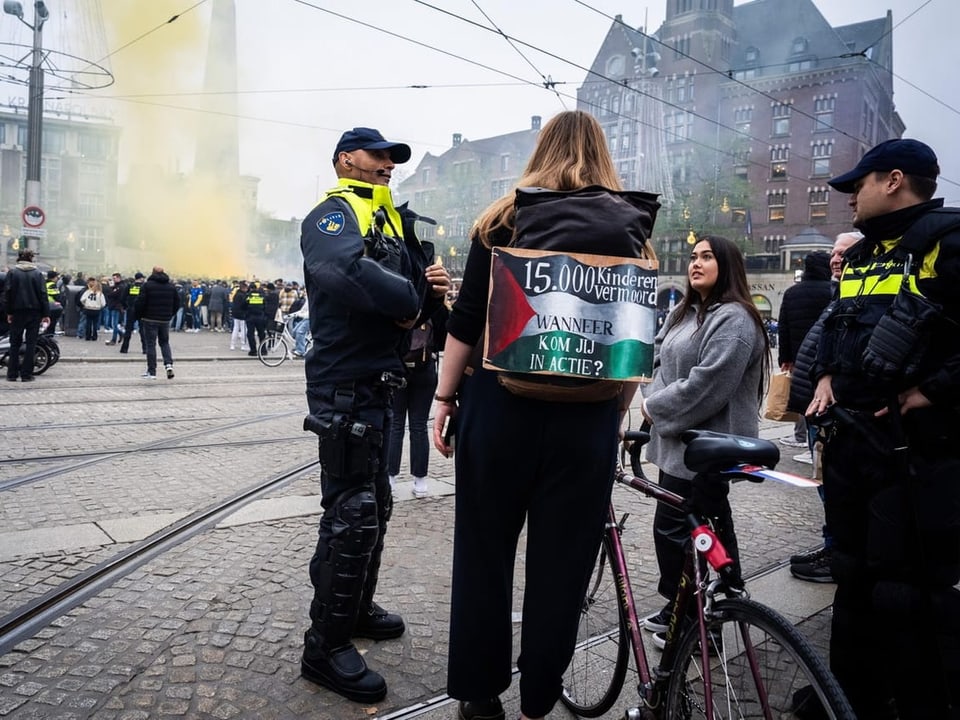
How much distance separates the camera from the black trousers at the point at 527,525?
7.36ft

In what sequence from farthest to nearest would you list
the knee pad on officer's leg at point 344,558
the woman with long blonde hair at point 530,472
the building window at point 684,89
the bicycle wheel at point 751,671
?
1. the building window at point 684,89
2. the knee pad on officer's leg at point 344,558
3. the woman with long blonde hair at point 530,472
4. the bicycle wheel at point 751,671

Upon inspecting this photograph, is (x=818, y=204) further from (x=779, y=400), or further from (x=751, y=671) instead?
(x=751, y=671)

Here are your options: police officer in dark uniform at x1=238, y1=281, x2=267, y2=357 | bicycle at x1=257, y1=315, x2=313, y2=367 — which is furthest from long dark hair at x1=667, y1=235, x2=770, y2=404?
police officer in dark uniform at x1=238, y1=281, x2=267, y2=357

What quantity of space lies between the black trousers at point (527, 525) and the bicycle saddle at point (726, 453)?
0.82 feet

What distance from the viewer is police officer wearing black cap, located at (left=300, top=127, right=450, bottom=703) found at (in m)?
2.74

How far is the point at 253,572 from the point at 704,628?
8.68 feet

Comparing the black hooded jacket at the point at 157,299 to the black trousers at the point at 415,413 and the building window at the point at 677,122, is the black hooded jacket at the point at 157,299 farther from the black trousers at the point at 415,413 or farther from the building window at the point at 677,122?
the building window at the point at 677,122

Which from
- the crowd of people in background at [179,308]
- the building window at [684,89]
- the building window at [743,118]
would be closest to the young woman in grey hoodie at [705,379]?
the crowd of people in background at [179,308]

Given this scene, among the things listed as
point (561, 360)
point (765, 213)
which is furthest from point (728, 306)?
point (765, 213)

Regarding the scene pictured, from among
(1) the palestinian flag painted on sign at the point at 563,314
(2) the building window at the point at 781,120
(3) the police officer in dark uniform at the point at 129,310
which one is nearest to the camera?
(1) the palestinian flag painted on sign at the point at 563,314

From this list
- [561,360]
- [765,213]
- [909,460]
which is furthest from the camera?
[765,213]

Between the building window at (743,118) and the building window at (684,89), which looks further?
the building window at (684,89)

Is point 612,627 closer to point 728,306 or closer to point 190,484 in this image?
point 728,306

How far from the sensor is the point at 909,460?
250cm
